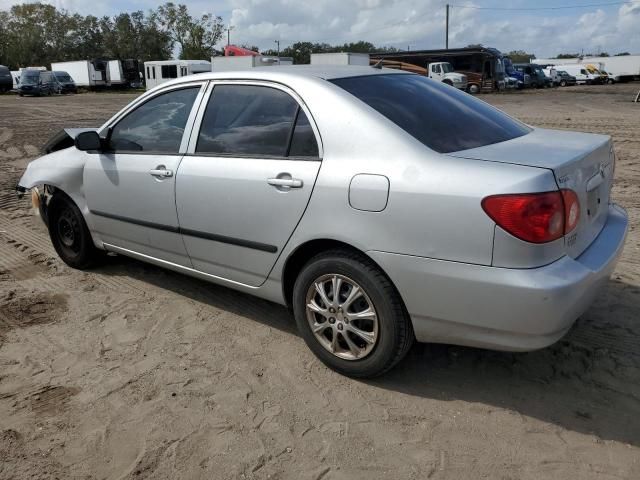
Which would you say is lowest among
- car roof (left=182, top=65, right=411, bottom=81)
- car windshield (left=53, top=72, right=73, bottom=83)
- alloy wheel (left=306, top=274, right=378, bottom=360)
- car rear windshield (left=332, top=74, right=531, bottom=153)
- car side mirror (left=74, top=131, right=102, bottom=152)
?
alloy wheel (left=306, top=274, right=378, bottom=360)

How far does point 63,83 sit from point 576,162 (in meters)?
48.9

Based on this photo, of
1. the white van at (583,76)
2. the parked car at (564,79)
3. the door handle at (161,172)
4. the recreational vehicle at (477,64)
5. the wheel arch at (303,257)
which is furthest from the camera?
the white van at (583,76)

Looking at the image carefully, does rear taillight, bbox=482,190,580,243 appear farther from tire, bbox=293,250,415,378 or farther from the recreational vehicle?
the recreational vehicle

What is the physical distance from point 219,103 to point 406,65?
38.1 meters

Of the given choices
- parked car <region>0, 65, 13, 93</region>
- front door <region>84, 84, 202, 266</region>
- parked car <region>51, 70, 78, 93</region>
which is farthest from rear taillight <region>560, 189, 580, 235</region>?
parked car <region>0, 65, 13, 93</region>

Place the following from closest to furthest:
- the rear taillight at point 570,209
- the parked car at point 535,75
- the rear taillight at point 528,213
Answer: the rear taillight at point 528,213
the rear taillight at point 570,209
the parked car at point 535,75

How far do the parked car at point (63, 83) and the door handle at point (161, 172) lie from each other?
45180 mm

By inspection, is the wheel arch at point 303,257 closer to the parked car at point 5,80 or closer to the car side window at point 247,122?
the car side window at point 247,122

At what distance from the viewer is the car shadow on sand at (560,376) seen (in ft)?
9.36

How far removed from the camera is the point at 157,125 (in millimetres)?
4094

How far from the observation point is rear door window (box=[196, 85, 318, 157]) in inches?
128

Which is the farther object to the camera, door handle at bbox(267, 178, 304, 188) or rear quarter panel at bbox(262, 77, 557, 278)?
door handle at bbox(267, 178, 304, 188)

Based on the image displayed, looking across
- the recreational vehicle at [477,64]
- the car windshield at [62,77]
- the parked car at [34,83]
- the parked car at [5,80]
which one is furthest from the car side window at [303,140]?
the parked car at [5,80]

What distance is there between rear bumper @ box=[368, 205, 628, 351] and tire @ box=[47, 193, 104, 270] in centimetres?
296
